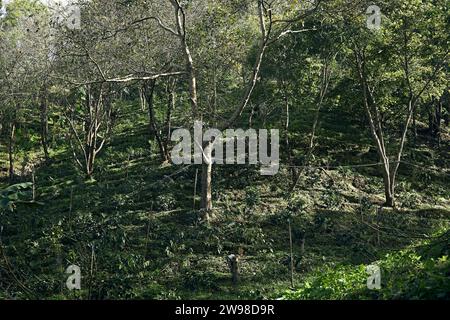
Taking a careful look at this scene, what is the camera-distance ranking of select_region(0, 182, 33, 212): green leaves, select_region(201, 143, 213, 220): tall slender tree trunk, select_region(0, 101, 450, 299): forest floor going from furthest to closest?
select_region(201, 143, 213, 220): tall slender tree trunk → select_region(0, 101, 450, 299): forest floor → select_region(0, 182, 33, 212): green leaves

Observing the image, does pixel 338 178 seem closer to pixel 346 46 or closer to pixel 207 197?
pixel 346 46

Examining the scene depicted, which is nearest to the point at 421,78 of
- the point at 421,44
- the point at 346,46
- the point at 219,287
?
the point at 421,44

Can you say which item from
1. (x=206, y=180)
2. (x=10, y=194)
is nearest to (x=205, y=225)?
Answer: (x=206, y=180)

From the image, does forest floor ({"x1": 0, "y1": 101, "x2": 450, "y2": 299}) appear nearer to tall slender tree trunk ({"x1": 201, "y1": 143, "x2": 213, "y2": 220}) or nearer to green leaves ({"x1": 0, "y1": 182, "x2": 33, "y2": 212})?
tall slender tree trunk ({"x1": 201, "y1": 143, "x2": 213, "y2": 220})

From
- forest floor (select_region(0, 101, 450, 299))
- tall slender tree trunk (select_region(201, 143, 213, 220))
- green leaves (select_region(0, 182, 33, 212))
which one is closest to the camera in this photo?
green leaves (select_region(0, 182, 33, 212))

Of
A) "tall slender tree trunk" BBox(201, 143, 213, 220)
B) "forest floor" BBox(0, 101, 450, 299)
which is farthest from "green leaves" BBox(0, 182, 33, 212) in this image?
"tall slender tree trunk" BBox(201, 143, 213, 220)

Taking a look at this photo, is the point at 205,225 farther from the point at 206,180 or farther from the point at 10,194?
the point at 10,194

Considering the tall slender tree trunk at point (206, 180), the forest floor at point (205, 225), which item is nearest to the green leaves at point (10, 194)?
the forest floor at point (205, 225)

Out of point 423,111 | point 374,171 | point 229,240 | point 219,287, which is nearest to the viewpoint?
point 219,287

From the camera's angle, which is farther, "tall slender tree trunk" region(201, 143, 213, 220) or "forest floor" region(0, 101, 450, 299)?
"tall slender tree trunk" region(201, 143, 213, 220)

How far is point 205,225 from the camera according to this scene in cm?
2070

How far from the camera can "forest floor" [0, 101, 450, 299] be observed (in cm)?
1712

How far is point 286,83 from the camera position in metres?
26.8

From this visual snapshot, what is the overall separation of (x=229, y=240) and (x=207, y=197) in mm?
2142
